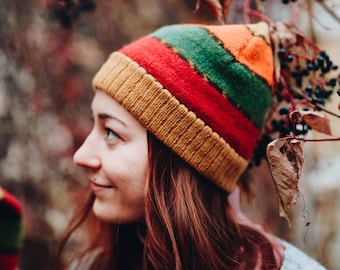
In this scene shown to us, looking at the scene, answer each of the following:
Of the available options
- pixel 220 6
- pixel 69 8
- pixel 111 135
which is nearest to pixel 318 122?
pixel 220 6

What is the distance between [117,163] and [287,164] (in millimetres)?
474

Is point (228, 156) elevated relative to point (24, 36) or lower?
lower

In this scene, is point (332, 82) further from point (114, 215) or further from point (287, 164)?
point (114, 215)

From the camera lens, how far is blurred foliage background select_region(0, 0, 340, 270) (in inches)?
62.0

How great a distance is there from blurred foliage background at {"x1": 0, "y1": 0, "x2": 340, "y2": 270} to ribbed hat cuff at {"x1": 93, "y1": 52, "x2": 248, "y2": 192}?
40 centimetres

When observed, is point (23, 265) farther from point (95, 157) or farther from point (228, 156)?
point (228, 156)

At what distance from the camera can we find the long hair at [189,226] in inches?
48.6

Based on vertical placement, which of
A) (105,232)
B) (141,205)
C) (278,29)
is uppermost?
(278,29)

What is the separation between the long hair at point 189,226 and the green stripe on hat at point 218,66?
0.24 metres

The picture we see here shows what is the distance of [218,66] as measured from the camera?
50.6 inches

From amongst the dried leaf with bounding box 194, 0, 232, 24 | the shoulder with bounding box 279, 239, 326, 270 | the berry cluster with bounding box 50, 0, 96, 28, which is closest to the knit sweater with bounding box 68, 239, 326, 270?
the shoulder with bounding box 279, 239, 326, 270

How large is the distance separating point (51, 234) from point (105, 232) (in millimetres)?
283

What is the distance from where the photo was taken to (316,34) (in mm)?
1788

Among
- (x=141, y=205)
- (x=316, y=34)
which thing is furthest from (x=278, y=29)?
(x=141, y=205)
